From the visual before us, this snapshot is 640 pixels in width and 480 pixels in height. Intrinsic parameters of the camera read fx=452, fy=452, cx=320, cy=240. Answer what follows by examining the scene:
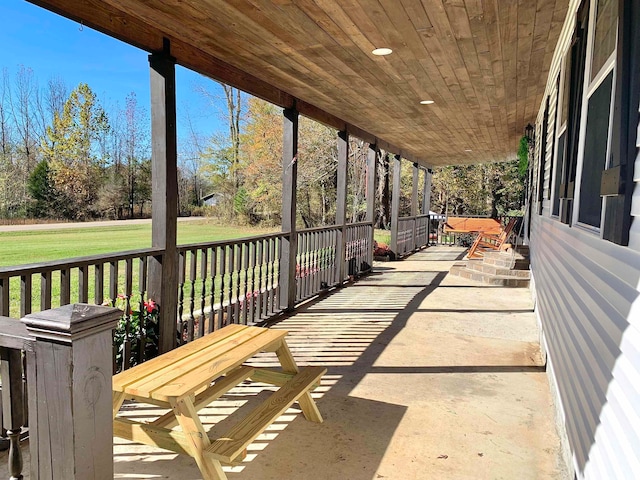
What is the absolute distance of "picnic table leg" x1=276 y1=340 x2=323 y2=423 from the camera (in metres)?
2.62

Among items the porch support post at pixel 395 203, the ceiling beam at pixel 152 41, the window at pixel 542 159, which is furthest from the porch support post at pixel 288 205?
the porch support post at pixel 395 203

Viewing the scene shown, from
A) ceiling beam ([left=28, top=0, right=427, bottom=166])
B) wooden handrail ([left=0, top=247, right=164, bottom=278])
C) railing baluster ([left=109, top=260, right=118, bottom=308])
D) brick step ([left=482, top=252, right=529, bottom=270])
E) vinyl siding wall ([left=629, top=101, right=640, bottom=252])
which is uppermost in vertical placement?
ceiling beam ([left=28, top=0, right=427, bottom=166])

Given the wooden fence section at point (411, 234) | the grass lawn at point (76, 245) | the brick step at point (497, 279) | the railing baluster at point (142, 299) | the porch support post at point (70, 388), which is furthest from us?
the wooden fence section at point (411, 234)

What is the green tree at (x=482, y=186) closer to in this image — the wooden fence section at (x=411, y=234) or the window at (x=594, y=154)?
the wooden fence section at (x=411, y=234)

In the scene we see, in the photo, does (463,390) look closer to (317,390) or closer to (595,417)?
(317,390)

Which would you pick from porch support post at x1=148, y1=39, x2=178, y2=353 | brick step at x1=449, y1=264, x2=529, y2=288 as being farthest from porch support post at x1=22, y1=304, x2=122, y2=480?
brick step at x1=449, y1=264, x2=529, y2=288

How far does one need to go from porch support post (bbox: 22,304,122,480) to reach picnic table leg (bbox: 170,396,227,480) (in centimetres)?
64

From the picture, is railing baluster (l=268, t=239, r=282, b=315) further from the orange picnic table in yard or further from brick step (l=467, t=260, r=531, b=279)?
the orange picnic table in yard

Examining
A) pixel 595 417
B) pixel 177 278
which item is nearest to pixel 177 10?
pixel 177 278

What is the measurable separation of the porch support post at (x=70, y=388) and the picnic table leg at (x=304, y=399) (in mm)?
1507

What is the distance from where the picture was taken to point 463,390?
313 centimetres

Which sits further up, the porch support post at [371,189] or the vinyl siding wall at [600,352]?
the porch support post at [371,189]

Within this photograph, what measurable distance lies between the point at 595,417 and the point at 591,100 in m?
1.65

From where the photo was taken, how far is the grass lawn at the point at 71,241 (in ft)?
36.8
